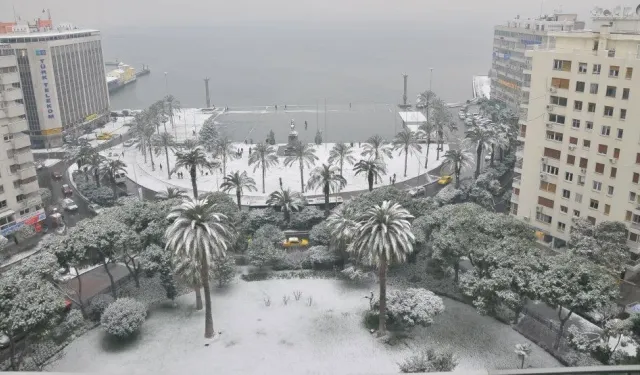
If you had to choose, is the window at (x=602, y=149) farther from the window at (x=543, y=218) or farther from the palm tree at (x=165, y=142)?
the palm tree at (x=165, y=142)

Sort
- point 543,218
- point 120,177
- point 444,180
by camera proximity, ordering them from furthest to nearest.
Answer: point 120,177 < point 444,180 < point 543,218

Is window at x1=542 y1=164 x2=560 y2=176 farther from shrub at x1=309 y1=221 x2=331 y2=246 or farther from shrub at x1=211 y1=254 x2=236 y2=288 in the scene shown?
shrub at x1=211 y1=254 x2=236 y2=288

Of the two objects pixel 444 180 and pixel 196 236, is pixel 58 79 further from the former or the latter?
pixel 196 236

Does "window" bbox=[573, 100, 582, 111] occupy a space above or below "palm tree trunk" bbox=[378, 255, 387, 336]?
above

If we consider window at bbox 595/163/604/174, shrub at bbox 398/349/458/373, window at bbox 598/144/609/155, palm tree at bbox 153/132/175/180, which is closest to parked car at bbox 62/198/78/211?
palm tree at bbox 153/132/175/180

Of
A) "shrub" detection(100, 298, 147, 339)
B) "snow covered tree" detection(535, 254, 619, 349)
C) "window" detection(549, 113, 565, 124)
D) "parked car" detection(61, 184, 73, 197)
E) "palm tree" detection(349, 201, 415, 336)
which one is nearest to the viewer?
"snow covered tree" detection(535, 254, 619, 349)

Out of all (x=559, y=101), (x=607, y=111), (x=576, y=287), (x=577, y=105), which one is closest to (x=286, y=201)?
(x=559, y=101)

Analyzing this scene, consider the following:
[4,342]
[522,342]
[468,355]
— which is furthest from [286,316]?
[4,342]
